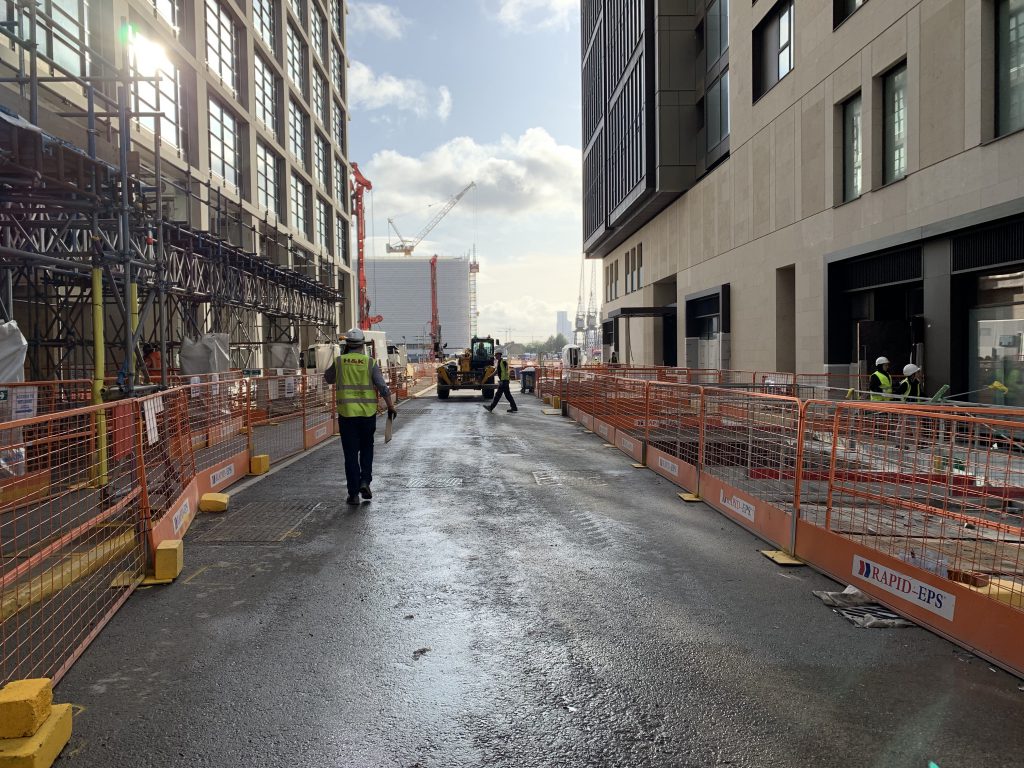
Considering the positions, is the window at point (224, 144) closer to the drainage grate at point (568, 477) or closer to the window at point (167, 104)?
the window at point (167, 104)

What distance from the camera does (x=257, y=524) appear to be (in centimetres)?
704

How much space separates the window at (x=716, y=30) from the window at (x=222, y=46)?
800 inches

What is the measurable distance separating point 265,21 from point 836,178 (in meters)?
29.4

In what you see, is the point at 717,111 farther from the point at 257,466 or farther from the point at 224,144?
the point at 257,466

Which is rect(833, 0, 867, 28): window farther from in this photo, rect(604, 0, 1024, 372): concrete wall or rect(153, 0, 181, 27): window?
rect(153, 0, 181, 27): window

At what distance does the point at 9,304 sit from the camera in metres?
12.1

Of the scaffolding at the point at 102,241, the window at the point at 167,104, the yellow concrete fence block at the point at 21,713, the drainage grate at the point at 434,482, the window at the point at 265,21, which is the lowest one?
the drainage grate at the point at 434,482

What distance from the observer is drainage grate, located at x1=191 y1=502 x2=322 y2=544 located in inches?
255

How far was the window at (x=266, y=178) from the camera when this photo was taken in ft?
104

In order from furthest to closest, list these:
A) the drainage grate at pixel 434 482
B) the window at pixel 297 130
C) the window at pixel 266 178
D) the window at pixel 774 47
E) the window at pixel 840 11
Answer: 1. the window at pixel 297 130
2. the window at pixel 266 178
3. the window at pixel 774 47
4. the window at pixel 840 11
5. the drainage grate at pixel 434 482

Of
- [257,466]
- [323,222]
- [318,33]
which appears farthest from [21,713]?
[318,33]

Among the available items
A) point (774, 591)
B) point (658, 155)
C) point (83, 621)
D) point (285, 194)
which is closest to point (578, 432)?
point (774, 591)

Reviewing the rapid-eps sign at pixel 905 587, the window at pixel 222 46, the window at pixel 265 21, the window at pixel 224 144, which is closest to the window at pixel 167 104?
the window at pixel 224 144

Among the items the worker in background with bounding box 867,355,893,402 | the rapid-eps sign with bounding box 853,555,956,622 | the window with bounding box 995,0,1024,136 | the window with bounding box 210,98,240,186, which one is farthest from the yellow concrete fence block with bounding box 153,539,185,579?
the window with bounding box 210,98,240,186
